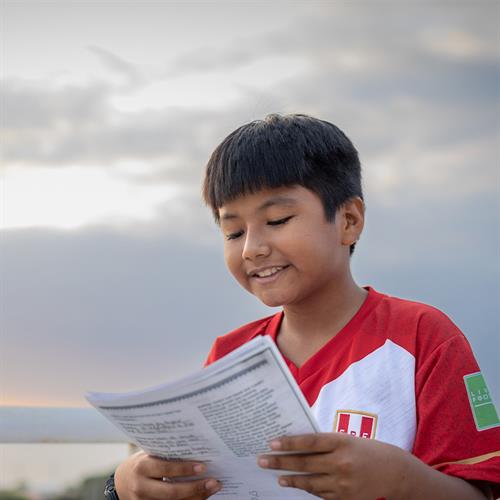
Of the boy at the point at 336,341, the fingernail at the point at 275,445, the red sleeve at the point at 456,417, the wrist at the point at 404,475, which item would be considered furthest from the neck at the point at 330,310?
the fingernail at the point at 275,445

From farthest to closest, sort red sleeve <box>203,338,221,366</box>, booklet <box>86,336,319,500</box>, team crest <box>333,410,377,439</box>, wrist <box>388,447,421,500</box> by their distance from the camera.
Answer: red sleeve <box>203,338,221,366</box>, team crest <box>333,410,377,439</box>, wrist <box>388,447,421,500</box>, booklet <box>86,336,319,500</box>

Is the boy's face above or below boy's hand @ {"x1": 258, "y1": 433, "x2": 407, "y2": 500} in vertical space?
above

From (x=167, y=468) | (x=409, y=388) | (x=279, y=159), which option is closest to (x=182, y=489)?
(x=167, y=468)

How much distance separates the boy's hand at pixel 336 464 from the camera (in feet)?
3.10

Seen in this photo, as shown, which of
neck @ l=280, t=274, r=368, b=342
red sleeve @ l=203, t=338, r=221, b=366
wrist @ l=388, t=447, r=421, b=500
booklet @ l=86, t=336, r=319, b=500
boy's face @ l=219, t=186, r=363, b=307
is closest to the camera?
booklet @ l=86, t=336, r=319, b=500

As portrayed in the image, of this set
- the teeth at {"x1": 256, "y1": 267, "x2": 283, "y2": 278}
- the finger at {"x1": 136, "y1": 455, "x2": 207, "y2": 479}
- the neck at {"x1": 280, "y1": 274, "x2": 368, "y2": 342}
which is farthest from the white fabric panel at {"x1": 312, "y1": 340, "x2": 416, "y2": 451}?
the finger at {"x1": 136, "y1": 455, "x2": 207, "y2": 479}

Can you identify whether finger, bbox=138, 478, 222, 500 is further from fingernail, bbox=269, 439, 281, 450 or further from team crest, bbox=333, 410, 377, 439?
team crest, bbox=333, 410, 377, 439

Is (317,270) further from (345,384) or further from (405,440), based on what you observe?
(405,440)

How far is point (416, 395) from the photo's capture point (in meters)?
1.29

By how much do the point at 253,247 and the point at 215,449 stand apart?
1.52 feet

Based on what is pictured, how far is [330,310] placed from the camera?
150 centimetres

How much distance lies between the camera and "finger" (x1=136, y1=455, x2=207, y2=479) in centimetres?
107

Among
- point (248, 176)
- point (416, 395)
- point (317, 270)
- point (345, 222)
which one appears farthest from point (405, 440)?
point (248, 176)

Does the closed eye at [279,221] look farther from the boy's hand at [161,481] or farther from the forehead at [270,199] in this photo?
the boy's hand at [161,481]
